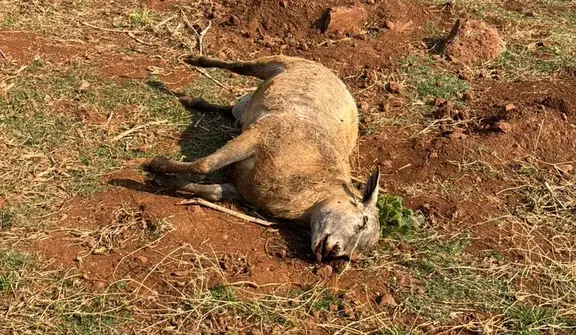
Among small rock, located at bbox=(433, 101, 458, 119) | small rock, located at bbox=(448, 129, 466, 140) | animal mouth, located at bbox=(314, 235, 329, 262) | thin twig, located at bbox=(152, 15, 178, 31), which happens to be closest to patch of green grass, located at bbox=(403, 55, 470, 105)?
small rock, located at bbox=(433, 101, 458, 119)

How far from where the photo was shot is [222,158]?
215 inches

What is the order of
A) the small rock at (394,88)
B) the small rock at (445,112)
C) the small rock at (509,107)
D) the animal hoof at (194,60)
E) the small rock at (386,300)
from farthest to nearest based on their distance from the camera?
1. the small rock at (394,88)
2. the animal hoof at (194,60)
3. the small rock at (445,112)
4. the small rock at (509,107)
5. the small rock at (386,300)

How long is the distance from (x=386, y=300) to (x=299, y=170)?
125 centimetres

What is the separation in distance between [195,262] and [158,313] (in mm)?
543

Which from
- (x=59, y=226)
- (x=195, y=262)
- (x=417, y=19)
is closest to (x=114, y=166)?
(x=59, y=226)

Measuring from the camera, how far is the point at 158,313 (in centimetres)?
444

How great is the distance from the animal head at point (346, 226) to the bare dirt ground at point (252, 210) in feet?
0.47

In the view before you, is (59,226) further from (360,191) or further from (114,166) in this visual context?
(360,191)

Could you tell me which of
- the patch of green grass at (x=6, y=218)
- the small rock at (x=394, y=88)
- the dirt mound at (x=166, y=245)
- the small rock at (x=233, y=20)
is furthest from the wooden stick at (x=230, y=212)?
the small rock at (x=233, y=20)

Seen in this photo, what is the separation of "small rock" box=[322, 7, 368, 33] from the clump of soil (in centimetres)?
105

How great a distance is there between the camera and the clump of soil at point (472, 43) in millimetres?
8195

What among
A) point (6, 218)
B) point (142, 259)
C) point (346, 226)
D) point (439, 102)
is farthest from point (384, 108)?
point (6, 218)

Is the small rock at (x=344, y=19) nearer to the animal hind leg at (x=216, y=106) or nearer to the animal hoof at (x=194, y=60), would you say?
the animal hoof at (x=194, y=60)

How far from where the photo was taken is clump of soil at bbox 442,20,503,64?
8195 millimetres
